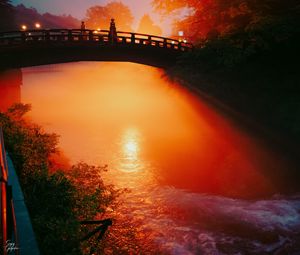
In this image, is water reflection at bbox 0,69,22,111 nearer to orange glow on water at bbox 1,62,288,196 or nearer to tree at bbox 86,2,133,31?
orange glow on water at bbox 1,62,288,196

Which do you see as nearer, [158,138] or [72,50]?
[158,138]

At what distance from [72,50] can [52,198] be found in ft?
66.5

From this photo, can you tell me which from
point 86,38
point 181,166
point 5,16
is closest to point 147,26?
point 5,16

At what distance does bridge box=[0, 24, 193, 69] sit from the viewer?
24828mm

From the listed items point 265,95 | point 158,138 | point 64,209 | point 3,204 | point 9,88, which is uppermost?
point 265,95

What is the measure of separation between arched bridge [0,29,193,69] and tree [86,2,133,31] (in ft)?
332

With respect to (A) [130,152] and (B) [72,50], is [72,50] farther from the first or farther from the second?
(A) [130,152]

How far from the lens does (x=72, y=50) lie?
88.8 feet

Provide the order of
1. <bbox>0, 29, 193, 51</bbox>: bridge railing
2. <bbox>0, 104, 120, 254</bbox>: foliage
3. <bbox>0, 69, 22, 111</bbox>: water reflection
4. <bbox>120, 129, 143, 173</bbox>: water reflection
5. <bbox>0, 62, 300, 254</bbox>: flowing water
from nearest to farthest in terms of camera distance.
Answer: <bbox>0, 104, 120, 254</bbox>: foliage < <bbox>0, 62, 300, 254</bbox>: flowing water < <bbox>120, 129, 143, 173</bbox>: water reflection < <bbox>0, 29, 193, 51</bbox>: bridge railing < <bbox>0, 69, 22, 111</bbox>: water reflection

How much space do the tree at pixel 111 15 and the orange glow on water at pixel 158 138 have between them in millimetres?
92644

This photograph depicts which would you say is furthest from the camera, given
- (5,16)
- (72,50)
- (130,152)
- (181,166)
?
(5,16)

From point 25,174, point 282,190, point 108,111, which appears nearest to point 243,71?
point 282,190

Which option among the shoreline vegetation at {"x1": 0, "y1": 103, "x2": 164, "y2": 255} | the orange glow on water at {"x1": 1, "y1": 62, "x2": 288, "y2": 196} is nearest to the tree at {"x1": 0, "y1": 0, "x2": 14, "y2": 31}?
the orange glow on water at {"x1": 1, "y1": 62, "x2": 288, "y2": 196}

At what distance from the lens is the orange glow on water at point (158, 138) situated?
1706cm
